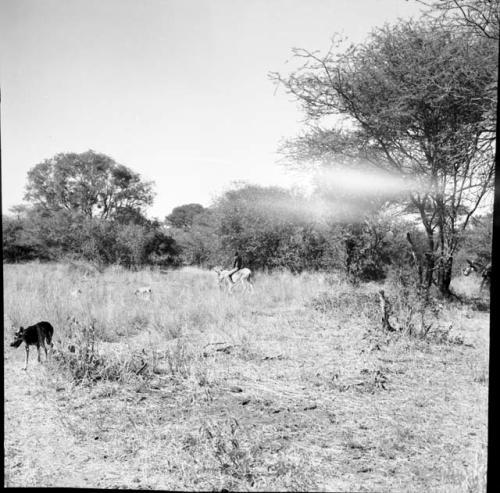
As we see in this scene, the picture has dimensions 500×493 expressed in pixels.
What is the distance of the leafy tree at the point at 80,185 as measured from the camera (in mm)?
20234

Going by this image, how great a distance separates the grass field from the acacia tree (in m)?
3.38

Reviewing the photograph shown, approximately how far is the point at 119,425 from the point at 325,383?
203 cm

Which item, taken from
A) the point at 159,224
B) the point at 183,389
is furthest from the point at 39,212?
the point at 183,389

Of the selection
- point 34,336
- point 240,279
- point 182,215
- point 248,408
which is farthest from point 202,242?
point 248,408

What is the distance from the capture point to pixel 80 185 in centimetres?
2044

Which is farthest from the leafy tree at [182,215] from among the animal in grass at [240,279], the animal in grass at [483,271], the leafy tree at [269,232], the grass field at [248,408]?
the grass field at [248,408]

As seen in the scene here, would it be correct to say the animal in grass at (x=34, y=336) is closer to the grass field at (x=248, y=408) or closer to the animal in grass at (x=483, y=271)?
the grass field at (x=248, y=408)

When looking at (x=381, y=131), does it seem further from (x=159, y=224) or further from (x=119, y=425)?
(x=159, y=224)

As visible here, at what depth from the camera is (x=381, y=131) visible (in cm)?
838

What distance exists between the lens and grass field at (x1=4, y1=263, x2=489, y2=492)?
8.20 ft

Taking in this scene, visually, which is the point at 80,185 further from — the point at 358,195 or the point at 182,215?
the point at 358,195

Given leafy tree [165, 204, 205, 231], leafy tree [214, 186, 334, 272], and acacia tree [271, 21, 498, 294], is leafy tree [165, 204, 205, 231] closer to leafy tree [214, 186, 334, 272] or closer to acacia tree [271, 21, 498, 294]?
leafy tree [214, 186, 334, 272]

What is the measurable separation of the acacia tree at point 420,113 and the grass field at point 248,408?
3384 mm

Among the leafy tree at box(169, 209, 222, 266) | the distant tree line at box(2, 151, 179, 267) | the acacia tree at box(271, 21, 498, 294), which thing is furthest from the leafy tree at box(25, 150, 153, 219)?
the acacia tree at box(271, 21, 498, 294)
